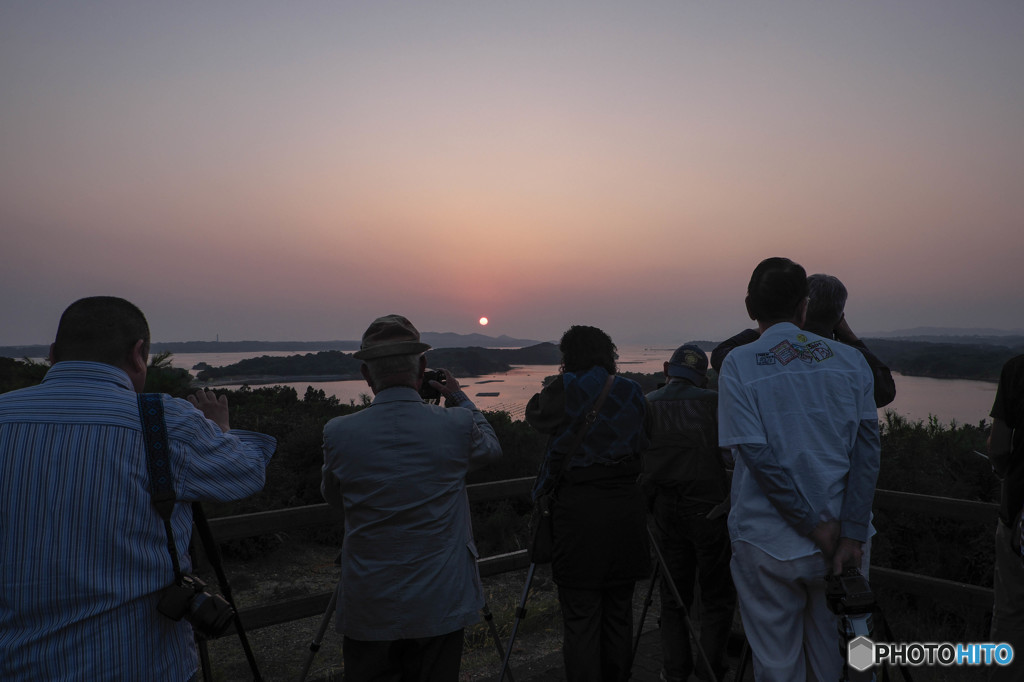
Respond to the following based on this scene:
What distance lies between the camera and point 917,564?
670 cm

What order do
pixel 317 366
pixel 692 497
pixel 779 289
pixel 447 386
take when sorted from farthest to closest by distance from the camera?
pixel 317 366
pixel 692 497
pixel 447 386
pixel 779 289

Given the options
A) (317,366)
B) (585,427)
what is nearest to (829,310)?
(585,427)

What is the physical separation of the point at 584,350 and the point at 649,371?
16.6 m

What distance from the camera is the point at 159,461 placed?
191cm

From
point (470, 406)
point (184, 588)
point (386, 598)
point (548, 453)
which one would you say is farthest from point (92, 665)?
point (548, 453)

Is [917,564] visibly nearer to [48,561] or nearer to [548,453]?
[548,453]

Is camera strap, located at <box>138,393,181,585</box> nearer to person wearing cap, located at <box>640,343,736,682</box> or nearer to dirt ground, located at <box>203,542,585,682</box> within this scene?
dirt ground, located at <box>203,542,585,682</box>

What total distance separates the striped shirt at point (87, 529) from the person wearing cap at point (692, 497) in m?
2.87

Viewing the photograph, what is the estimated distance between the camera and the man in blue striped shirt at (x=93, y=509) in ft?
5.78

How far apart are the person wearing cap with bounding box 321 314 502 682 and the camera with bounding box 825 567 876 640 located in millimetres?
1449

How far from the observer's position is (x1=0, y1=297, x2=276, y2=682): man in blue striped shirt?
1761 millimetres

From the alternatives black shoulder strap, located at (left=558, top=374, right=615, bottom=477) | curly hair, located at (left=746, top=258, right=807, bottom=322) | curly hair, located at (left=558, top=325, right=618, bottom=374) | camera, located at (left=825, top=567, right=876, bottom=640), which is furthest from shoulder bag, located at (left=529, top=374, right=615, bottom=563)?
camera, located at (left=825, top=567, right=876, bottom=640)

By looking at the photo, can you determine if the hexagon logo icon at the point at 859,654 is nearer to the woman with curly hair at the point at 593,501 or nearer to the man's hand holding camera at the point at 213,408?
the woman with curly hair at the point at 593,501

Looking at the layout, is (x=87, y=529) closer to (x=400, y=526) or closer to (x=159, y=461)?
(x=159, y=461)
